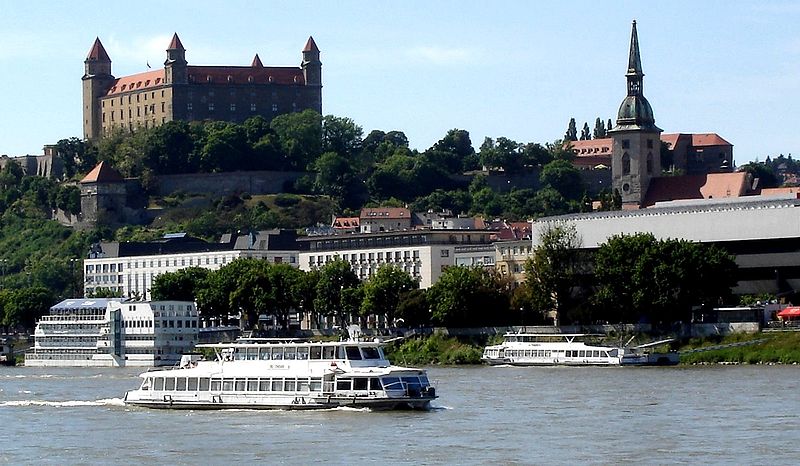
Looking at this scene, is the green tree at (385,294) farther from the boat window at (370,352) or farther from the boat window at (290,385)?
the boat window at (290,385)

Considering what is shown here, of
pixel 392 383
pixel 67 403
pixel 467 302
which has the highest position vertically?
pixel 467 302

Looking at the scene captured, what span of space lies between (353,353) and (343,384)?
1.96 metres

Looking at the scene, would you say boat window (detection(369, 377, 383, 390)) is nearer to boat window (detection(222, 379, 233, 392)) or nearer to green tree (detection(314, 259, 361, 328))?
boat window (detection(222, 379, 233, 392))

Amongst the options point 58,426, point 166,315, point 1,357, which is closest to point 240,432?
point 58,426

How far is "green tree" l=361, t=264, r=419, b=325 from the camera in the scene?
157 meters

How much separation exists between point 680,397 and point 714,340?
38.1 m

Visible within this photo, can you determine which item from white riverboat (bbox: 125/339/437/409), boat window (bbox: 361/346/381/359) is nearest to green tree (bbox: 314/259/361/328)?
white riverboat (bbox: 125/339/437/409)

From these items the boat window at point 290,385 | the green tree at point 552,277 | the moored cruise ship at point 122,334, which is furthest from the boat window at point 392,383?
the moored cruise ship at point 122,334

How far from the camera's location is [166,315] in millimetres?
160125

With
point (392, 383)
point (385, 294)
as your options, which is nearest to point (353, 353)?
point (392, 383)

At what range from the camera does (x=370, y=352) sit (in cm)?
9375

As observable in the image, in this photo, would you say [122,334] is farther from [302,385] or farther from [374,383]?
[374,383]

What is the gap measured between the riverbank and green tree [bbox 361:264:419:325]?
697 cm

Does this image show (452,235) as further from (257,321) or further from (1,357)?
(1,357)
